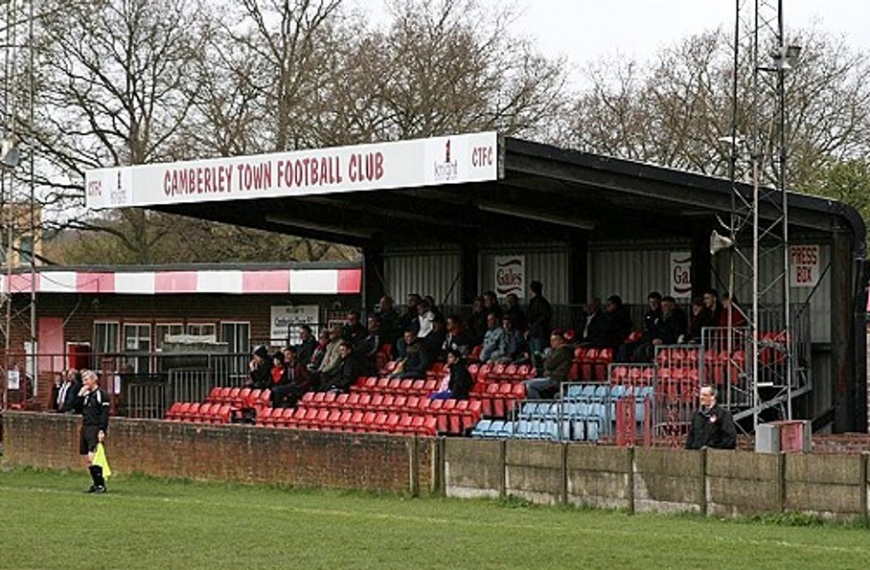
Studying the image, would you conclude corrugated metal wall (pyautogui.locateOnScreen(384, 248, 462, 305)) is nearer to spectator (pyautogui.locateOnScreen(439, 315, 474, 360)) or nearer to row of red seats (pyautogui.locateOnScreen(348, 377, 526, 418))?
spectator (pyautogui.locateOnScreen(439, 315, 474, 360))

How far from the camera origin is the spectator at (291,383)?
30.4 meters

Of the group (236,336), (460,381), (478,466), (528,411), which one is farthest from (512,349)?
(236,336)

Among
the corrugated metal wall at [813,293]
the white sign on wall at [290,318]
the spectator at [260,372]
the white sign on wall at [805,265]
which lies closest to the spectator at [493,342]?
the corrugated metal wall at [813,293]

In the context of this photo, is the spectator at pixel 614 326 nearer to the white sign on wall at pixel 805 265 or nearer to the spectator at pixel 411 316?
the white sign on wall at pixel 805 265

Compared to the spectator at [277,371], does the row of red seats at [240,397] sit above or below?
below

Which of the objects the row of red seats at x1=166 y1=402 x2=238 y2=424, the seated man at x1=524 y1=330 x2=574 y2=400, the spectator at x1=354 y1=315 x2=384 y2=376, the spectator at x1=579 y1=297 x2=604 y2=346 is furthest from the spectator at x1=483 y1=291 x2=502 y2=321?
the row of red seats at x1=166 y1=402 x2=238 y2=424

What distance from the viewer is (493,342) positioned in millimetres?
29188

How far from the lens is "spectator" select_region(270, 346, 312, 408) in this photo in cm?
3042

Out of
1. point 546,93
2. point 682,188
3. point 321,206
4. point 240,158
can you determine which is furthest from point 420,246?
point 546,93

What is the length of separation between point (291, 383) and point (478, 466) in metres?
8.47

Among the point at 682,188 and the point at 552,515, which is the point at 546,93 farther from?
the point at 552,515

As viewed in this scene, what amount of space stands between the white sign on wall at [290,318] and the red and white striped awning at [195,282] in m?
0.68

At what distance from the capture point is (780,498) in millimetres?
19047

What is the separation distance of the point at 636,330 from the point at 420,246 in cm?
746
